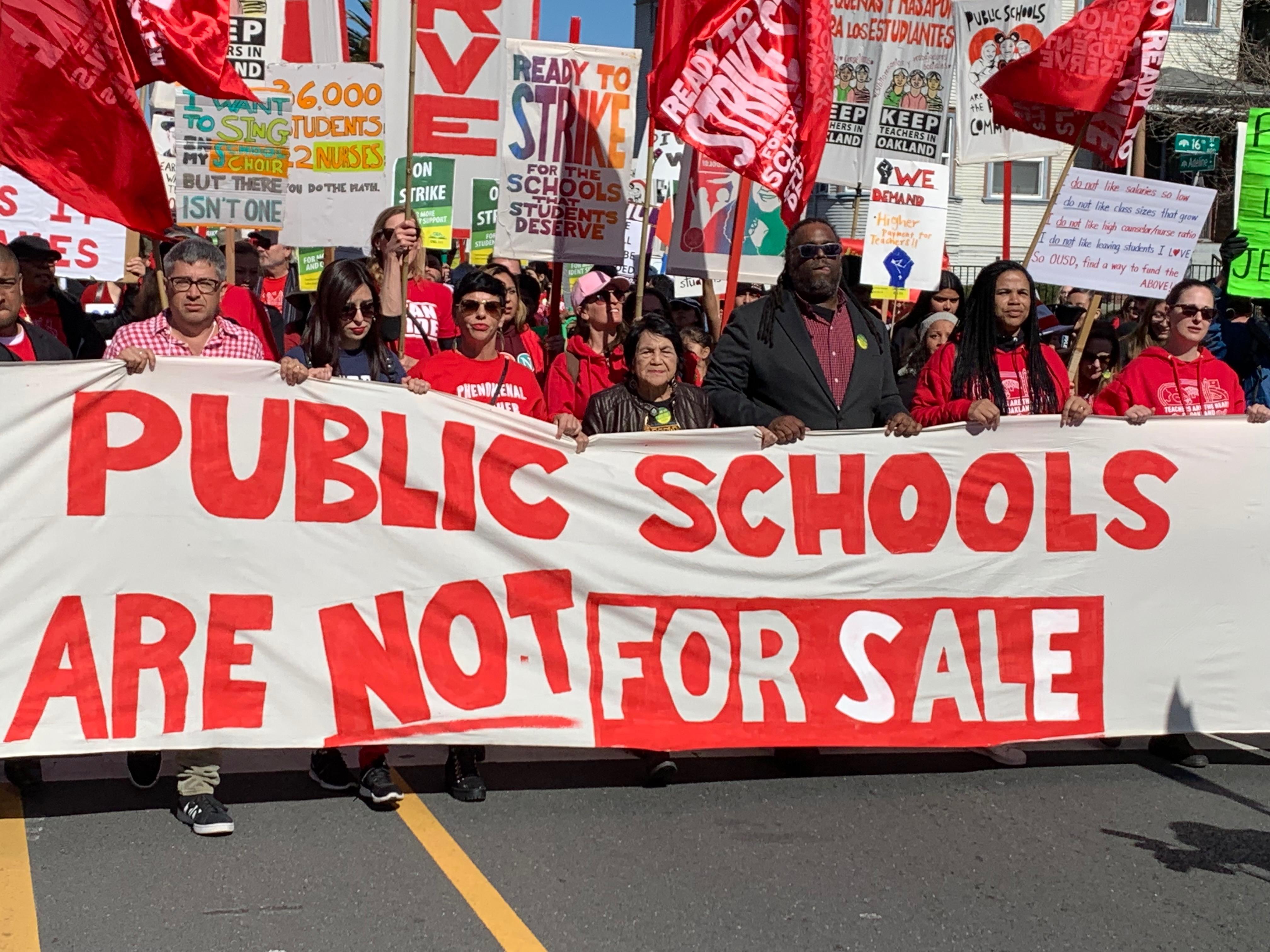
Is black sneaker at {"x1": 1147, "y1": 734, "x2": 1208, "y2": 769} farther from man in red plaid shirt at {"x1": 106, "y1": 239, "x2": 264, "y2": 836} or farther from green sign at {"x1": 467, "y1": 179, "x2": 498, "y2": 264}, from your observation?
green sign at {"x1": 467, "y1": 179, "x2": 498, "y2": 264}

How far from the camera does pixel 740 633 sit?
5824mm


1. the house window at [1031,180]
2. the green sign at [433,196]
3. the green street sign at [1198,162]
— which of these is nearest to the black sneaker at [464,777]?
the green sign at [433,196]

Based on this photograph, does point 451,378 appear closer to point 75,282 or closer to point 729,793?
point 729,793

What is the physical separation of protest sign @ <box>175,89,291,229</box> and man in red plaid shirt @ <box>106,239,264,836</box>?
3245 millimetres

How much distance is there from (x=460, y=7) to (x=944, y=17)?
3470 millimetres

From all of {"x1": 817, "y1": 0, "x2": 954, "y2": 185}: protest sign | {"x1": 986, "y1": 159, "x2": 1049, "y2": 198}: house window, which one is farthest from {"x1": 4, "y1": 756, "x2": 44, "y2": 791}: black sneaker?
{"x1": 986, "y1": 159, "x2": 1049, "y2": 198}: house window

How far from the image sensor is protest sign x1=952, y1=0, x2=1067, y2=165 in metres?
11.4

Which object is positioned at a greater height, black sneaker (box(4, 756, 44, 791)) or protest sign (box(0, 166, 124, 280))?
protest sign (box(0, 166, 124, 280))

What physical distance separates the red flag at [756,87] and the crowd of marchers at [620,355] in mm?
893

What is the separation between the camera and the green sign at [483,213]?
38.9 ft

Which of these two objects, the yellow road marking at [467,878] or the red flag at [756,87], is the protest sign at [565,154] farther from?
the yellow road marking at [467,878]

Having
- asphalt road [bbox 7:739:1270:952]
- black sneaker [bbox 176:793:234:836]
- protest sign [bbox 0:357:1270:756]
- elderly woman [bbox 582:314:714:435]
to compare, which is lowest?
asphalt road [bbox 7:739:1270:952]

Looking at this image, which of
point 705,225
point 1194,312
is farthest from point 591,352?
point 1194,312

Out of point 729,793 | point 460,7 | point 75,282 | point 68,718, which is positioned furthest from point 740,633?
point 75,282
